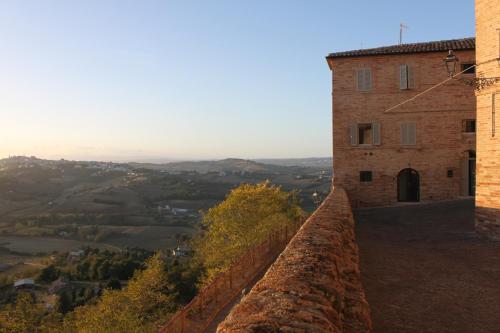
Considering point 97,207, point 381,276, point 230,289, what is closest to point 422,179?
point 230,289

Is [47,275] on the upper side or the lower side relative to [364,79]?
lower

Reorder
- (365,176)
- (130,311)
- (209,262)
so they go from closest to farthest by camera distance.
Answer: (365,176), (209,262), (130,311)

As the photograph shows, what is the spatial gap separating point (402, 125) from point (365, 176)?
11.7 feet

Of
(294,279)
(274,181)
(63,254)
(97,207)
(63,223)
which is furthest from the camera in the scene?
(274,181)

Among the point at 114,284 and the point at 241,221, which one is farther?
the point at 114,284

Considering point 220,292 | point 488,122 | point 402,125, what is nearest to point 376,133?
point 402,125

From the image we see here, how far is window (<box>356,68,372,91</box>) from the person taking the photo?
2448 cm

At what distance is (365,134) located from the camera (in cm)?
2478

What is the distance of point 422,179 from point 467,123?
392 cm

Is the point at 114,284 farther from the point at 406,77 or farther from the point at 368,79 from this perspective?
the point at 406,77

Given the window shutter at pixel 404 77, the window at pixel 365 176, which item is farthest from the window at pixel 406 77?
the window at pixel 365 176

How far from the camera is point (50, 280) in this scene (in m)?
56.7

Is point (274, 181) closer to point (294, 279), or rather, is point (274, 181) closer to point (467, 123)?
point (467, 123)

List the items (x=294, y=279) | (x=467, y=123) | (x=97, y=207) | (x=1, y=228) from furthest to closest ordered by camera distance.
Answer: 1. (x=97, y=207)
2. (x=1, y=228)
3. (x=467, y=123)
4. (x=294, y=279)
